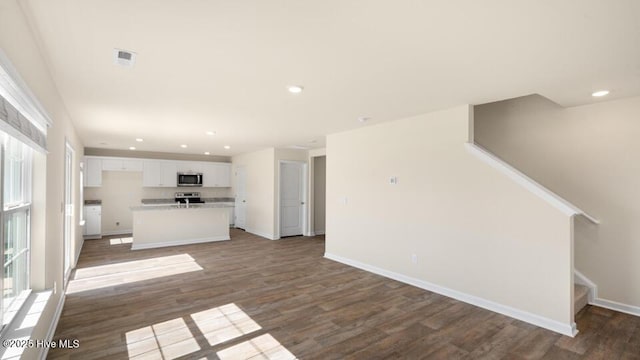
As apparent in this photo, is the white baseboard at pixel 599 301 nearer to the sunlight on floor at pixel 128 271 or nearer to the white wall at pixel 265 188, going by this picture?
the sunlight on floor at pixel 128 271

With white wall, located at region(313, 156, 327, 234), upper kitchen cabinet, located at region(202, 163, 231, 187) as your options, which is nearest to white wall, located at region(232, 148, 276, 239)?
upper kitchen cabinet, located at region(202, 163, 231, 187)

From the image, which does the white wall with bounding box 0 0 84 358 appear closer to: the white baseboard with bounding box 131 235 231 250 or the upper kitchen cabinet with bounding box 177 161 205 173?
the white baseboard with bounding box 131 235 231 250

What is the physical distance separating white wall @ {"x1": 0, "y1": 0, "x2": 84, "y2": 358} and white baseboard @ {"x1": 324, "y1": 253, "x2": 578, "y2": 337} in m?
3.91

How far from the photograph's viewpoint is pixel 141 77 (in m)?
2.75

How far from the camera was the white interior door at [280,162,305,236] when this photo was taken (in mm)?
7844

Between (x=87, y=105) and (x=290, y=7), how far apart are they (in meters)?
3.40

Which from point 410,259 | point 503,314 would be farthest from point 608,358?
point 410,259

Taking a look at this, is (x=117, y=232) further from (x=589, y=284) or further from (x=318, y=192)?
(x=589, y=284)

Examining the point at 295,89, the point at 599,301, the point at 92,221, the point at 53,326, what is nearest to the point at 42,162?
the point at 53,326

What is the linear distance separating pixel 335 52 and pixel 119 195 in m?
8.45

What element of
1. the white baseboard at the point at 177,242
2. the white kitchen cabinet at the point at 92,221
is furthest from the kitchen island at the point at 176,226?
the white kitchen cabinet at the point at 92,221

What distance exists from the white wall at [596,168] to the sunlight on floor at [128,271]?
215 inches

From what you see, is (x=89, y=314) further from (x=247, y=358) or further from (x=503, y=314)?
(x=503, y=314)

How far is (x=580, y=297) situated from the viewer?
11.1 feet
